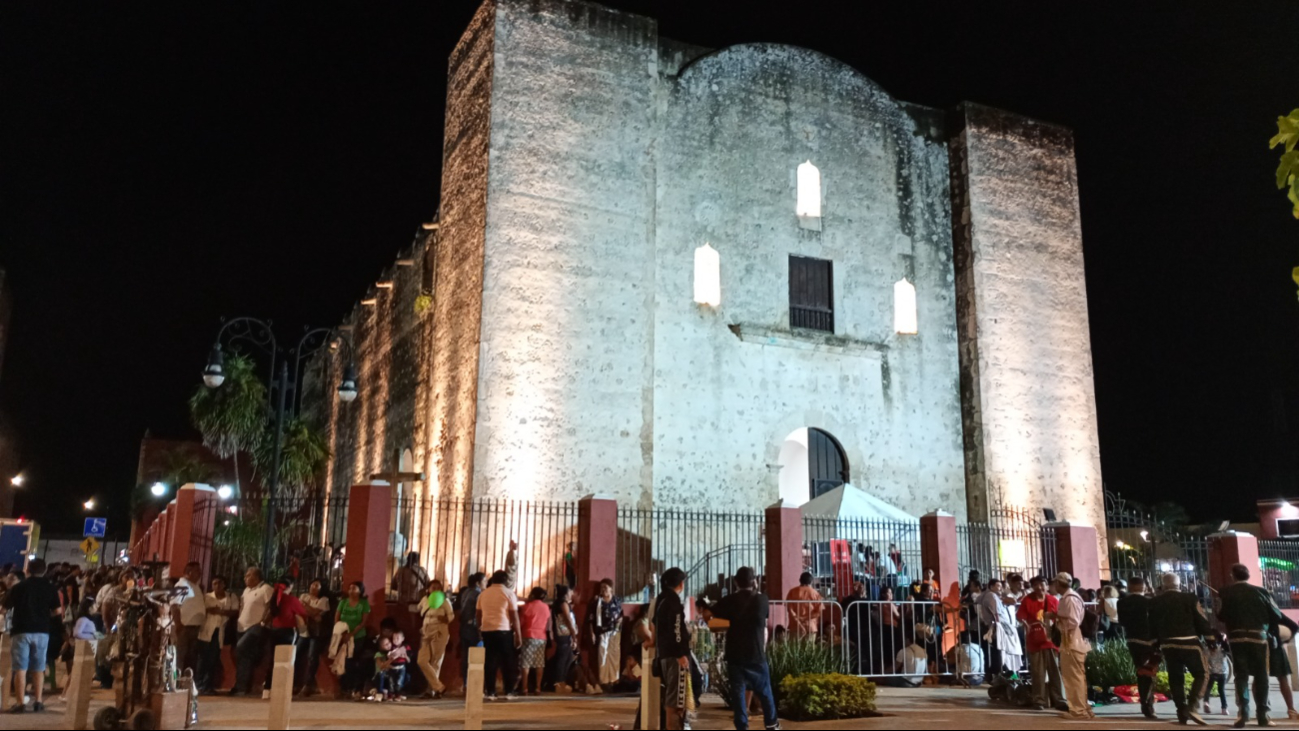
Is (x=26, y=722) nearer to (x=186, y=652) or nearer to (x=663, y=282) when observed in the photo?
(x=186, y=652)

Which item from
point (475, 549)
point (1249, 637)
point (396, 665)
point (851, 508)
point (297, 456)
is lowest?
point (396, 665)

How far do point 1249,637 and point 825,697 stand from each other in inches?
165

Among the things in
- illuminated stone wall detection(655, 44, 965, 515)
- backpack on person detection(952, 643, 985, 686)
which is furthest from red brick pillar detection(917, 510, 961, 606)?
illuminated stone wall detection(655, 44, 965, 515)

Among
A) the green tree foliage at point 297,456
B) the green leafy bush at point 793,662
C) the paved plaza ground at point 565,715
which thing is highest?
the green tree foliage at point 297,456

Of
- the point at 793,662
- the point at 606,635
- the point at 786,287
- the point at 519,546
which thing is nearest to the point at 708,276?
the point at 786,287

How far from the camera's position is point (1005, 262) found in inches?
922

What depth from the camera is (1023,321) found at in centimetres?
2328

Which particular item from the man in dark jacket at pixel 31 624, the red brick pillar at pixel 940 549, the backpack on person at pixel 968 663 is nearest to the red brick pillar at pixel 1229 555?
the red brick pillar at pixel 940 549

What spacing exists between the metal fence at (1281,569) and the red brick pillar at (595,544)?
482 inches

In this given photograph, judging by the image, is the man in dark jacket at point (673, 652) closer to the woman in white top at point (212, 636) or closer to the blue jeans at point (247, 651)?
the blue jeans at point (247, 651)

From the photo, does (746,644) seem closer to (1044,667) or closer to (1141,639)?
(1044,667)

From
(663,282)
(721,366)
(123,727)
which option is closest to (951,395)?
(721,366)

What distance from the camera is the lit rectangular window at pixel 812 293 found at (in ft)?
71.7

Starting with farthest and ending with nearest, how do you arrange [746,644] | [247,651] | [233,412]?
1. [233,412]
2. [247,651]
3. [746,644]
